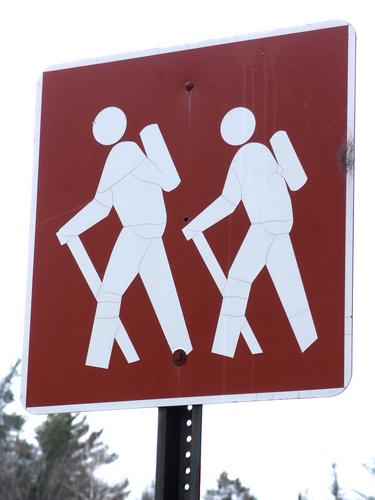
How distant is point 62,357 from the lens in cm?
356

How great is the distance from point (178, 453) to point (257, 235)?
1.67 feet

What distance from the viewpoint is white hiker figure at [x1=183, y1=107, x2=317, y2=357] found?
10.9ft

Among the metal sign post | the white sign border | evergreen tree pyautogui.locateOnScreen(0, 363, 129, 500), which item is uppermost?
evergreen tree pyautogui.locateOnScreen(0, 363, 129, 500)

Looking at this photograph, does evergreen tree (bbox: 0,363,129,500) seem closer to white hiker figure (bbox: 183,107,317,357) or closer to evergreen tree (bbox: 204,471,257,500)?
evergreen tree (bbox: 204,471,257,500)

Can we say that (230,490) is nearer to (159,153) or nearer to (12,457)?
(12,457)

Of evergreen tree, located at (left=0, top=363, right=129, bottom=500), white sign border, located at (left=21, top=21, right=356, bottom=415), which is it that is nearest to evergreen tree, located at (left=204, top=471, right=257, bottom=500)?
evergreen tree, located at (left=0, top=363, right=129, bottom=500)

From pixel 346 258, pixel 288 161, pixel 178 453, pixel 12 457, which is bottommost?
pixel 178 453

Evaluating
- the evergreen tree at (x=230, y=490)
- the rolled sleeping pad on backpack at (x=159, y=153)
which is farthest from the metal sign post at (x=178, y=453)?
the evergreen tree at (x=230, y=490)

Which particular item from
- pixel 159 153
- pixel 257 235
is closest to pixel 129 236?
pixel 159 153

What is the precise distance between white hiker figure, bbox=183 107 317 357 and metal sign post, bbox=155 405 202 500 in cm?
17

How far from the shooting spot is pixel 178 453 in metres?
3.42

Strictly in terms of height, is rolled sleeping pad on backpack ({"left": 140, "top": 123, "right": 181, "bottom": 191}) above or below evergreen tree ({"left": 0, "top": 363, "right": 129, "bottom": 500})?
below

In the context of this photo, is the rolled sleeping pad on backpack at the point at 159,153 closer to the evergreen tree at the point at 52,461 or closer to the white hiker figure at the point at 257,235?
the white hiker figure at the point at 257,235

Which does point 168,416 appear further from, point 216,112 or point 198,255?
point 216,112
